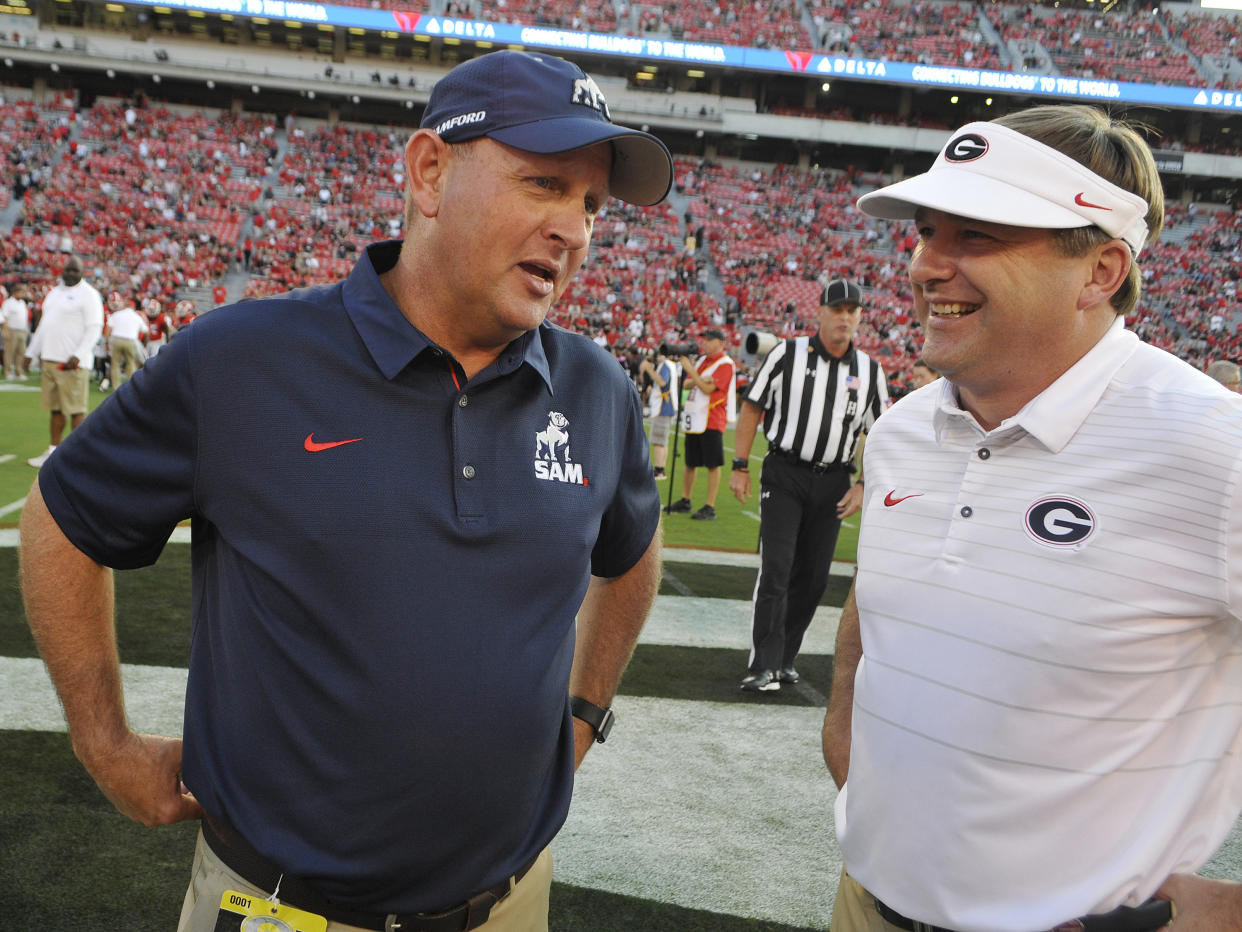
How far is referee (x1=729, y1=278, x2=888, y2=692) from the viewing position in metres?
5.06

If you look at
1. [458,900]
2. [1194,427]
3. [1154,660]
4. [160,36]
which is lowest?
[458,900]

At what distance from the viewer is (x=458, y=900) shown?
1546 mm

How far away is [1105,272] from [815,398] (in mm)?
3541

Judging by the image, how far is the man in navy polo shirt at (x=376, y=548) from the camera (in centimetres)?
146

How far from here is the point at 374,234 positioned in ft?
107

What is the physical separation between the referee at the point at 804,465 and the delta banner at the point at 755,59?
39674 millimetres

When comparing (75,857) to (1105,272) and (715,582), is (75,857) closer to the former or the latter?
(1105,272)

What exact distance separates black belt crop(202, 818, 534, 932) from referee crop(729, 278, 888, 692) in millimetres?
3567

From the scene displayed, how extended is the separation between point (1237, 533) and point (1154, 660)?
204 millimetres

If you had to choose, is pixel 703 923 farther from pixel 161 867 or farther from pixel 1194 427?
pixel 1194 427

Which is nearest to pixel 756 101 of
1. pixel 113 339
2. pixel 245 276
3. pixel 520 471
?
pixel 245 276

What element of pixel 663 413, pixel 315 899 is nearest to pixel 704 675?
pixel 315 899

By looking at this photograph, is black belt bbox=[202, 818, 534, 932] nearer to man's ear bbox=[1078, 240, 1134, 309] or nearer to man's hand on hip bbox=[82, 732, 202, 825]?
man's hand on hip bbox=[82, 732, 202, 825]

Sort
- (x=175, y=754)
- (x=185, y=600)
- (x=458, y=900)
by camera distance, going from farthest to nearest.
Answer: (x=185, y=600), (x=175, y=754), (x=458, y=900)
